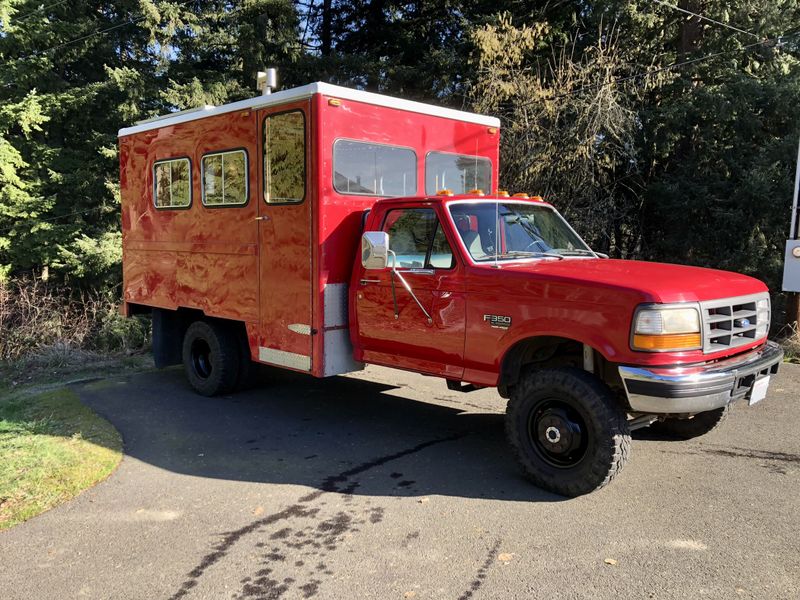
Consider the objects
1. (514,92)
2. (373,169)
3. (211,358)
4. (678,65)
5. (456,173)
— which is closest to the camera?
(373,169)

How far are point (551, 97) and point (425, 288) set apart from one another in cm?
832

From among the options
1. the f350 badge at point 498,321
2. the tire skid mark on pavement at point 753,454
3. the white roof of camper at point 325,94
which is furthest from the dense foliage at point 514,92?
the f350 badge at point 498,321

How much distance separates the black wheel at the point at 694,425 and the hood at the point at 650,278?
1.13 meters

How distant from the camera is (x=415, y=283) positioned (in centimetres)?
523

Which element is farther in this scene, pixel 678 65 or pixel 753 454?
pixel 678 65

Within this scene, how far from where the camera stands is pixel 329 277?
573cm

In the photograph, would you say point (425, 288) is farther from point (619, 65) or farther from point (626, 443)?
point (619, 65)

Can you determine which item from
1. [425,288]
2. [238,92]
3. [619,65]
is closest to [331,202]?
[425,288]

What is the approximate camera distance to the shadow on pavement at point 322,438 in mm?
4883

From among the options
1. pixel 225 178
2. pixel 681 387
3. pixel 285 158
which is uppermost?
pixel 285 158

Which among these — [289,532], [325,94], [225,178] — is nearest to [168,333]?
[225,178]

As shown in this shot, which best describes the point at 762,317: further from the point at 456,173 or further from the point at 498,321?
the point at 456,173

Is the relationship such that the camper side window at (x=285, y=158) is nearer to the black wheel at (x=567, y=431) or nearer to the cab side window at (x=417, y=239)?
the cab side window at (x=417, y=239)

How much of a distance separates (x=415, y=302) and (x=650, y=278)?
1.77 meters
